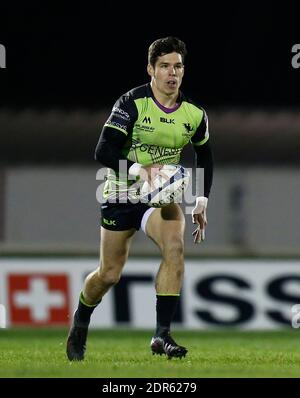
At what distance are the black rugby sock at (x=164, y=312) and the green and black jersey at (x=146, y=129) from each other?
80 cm

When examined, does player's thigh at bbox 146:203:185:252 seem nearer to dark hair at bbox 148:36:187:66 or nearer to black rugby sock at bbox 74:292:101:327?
black rugby sock at bbox 74:292:101:327

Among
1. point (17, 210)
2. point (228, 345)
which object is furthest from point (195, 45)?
point (228, 345)

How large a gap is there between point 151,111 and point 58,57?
8.69 meters

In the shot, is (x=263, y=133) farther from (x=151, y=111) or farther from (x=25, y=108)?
(x=151, y=111)

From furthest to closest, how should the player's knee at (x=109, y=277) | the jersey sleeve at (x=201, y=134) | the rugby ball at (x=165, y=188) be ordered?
the jersey sleeve at (x=201, y=134) < the player's knee at (x=109, y=277) < the rugby ball at (x=165, y=188)

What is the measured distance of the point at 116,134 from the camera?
7.81m

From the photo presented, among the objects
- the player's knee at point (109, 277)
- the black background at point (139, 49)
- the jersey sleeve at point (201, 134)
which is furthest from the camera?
the black background at point (139, 49)

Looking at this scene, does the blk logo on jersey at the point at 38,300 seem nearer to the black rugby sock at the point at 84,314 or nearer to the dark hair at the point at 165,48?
the black rugby sock at the point at 84,314

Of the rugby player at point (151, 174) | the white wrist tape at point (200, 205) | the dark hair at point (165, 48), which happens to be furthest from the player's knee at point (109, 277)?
the dark hair at point (165, 48)

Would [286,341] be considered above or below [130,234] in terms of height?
below

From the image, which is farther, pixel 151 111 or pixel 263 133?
pixel 263 133

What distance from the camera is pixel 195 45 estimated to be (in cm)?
1689

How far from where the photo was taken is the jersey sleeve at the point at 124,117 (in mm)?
7816

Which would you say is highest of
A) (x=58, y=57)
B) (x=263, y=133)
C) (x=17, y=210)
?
(x=58, y=57)
